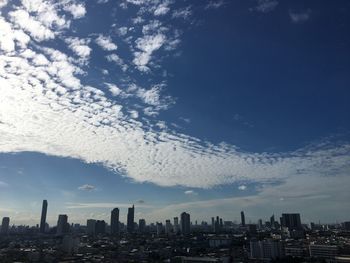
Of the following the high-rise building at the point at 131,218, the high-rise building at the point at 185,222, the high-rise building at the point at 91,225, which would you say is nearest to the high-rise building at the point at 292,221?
the high-rise building at the point at 185,222

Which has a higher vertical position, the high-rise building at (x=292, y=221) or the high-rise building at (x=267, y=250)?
the high-rise building at (x=292, y=221)

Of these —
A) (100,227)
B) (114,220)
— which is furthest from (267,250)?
(100,227)

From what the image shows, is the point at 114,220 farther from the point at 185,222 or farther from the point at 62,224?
the point at 185,222

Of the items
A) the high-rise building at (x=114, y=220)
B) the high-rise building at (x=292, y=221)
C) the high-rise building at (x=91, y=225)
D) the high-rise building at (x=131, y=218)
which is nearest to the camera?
the high-rise building at (x=292, y=221)

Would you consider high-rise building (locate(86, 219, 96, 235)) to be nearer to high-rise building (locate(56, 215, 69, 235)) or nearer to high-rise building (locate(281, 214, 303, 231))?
high-rise building (locate(56, 215, 69, 235))

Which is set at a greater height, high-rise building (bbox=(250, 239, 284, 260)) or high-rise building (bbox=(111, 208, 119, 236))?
high-rise building (bbox=(111, 208, 119, 236))

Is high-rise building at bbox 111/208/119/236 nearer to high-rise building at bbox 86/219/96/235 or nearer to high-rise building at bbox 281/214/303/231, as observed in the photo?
high-rise building at bbox 86/219/96/235

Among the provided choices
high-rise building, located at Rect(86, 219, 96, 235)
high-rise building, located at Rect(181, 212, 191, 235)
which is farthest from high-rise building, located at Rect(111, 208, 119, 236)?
high-rise building, located at Rect(181, 212, 191, 235)

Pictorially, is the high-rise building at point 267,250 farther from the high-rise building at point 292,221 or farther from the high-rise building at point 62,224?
the high-rise building at point 62,224

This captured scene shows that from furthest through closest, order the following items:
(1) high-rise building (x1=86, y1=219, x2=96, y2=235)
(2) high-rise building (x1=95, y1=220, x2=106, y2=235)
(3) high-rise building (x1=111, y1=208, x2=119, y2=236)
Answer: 1. (1) high-rise building (x1=86, y1=219, x2=96, y2=235)
2. (2) high-rise building (x1=95, y1=220, x2=106, y2=235)
3. (3) high-rise building (x1=111, y1=208, x2=119, y2=236)

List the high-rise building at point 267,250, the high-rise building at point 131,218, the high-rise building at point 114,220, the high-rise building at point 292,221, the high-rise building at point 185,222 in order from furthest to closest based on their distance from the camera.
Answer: the high-rise building at point 131,218, the high-rise building at point 185,222, the high-rise building at point 114,220, the high-rise building at point 292,221, the high-rise building at point 267,250

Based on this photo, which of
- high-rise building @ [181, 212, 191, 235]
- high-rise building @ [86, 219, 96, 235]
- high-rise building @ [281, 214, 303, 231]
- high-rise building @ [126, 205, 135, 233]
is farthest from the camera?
high-rise building @ [126, 205, 135, 233]

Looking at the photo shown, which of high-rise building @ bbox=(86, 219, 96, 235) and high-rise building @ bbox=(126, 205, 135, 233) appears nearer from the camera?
high-rise building @ bbox=(86, 219, 96, 235)
